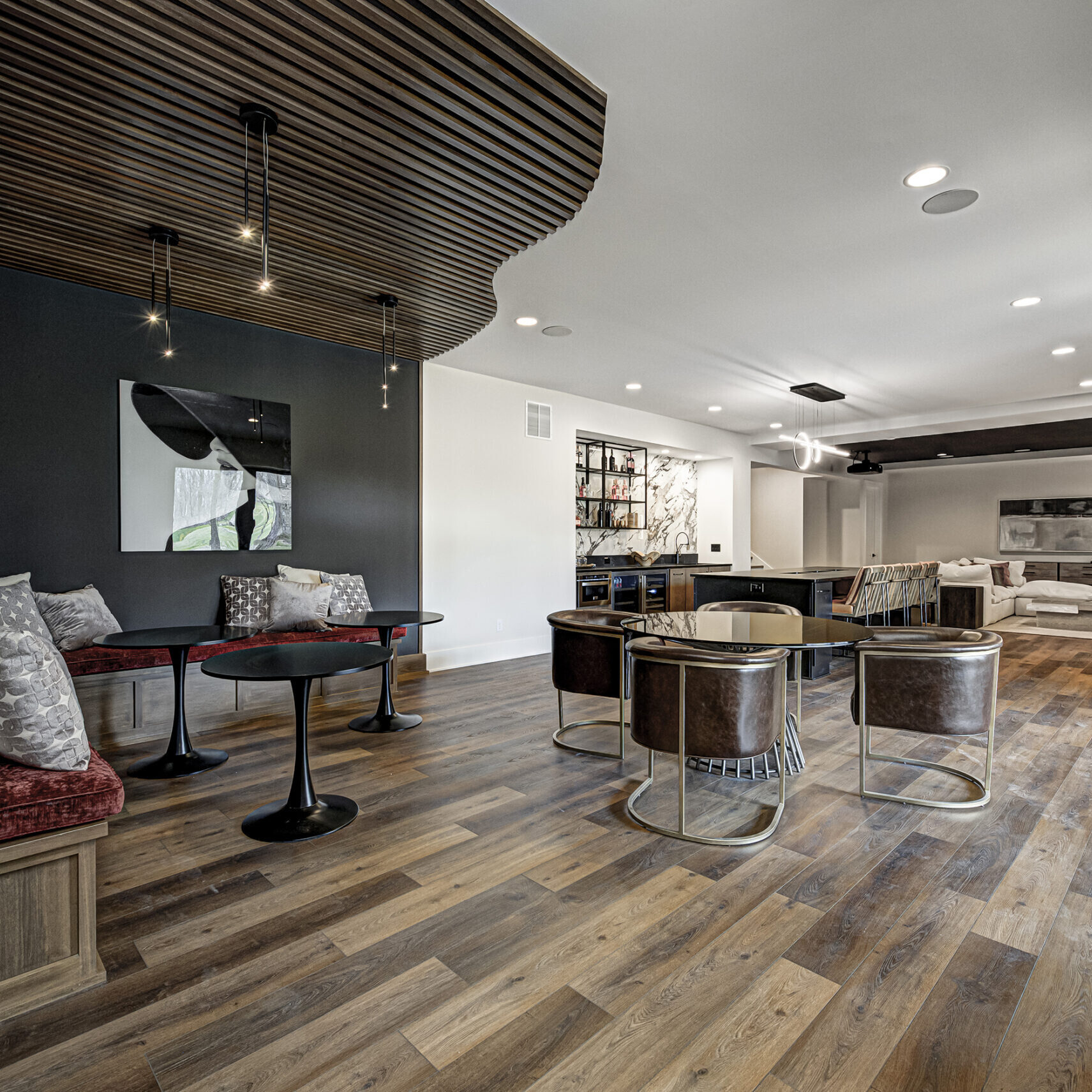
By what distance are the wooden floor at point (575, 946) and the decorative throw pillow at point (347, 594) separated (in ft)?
6.47

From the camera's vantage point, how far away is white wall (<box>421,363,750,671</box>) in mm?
6043

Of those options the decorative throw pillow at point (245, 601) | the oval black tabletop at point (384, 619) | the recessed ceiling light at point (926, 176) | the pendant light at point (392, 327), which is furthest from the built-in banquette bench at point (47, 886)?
the recessed ceiling light at point (926, 176)

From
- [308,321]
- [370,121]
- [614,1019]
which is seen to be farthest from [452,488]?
[614,1019]

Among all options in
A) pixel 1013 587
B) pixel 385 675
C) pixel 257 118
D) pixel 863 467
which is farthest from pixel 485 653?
pixel 1013 587

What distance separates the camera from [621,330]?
16.6 ft

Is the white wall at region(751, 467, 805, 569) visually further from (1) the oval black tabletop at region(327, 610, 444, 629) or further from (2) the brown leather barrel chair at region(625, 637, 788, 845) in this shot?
(2) the brown leather barrel chair at region(625, 637, 788, 845)

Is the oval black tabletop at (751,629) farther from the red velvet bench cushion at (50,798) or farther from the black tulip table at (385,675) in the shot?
the red velvet bench cushion at (50,798)

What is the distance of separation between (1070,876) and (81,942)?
318 centimetres

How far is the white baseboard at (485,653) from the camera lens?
6004 millimetres

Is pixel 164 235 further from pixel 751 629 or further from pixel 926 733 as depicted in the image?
pixel 926 733

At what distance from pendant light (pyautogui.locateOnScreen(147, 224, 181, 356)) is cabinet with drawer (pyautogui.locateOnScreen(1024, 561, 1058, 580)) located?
46.5 ft

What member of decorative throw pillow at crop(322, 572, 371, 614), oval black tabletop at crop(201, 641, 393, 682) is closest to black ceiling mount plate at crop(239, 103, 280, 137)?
oval black tabletop at crop(201, 641, 393, 682)

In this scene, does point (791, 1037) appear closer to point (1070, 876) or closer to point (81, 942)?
point (1070, 876)

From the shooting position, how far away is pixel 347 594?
206 inches
